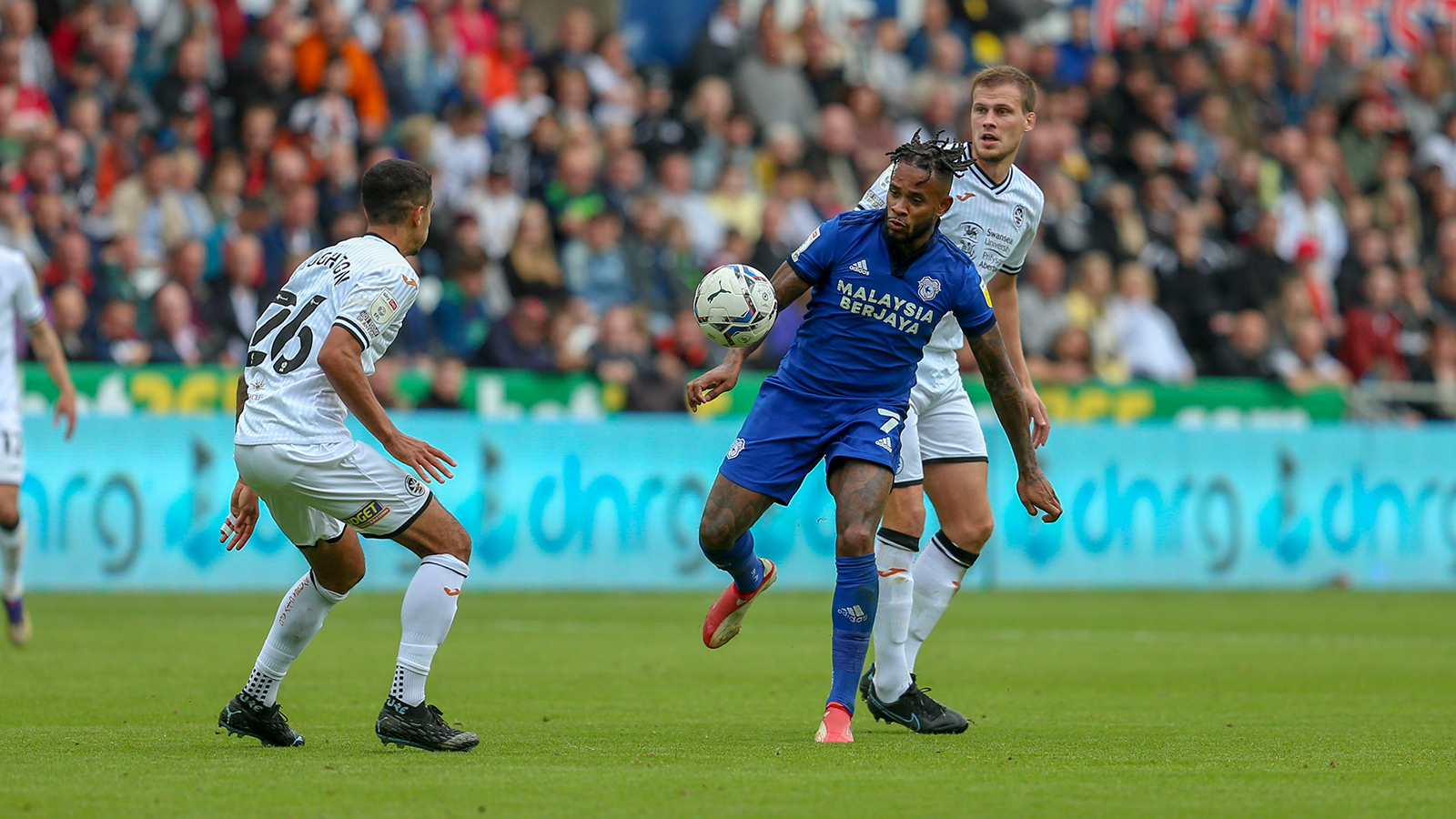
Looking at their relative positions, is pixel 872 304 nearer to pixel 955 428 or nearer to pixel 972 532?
pixel 955 428

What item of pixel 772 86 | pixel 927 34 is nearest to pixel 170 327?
pixel 772 86

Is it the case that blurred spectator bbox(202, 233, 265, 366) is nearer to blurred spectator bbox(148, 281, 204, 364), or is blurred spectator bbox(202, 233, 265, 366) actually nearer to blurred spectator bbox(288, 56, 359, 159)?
blurred spectator bbox(148, 281, 204, 364)

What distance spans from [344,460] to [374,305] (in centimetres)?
55

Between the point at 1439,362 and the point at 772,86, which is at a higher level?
the point at 772,86

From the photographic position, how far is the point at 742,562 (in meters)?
7.50

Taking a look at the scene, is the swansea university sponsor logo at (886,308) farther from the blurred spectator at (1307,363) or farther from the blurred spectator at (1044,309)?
the blurred spectator at (1307,363)

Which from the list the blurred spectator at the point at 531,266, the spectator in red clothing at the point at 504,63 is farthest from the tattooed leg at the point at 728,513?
the spectator in red clothing at the point at 504,63

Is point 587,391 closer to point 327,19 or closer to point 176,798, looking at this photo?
point 327,19

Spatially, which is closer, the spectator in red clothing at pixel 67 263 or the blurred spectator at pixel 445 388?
the spectator in red clothing at pixel 67 263

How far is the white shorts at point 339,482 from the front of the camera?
21.3 feet

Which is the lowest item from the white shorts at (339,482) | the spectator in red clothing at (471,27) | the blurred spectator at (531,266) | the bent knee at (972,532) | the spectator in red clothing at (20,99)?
the bent knee at (972,532)

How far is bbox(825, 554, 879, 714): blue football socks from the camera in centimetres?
713

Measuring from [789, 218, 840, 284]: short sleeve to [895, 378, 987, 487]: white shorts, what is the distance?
0.93 metres

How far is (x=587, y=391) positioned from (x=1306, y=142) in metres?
11.4
